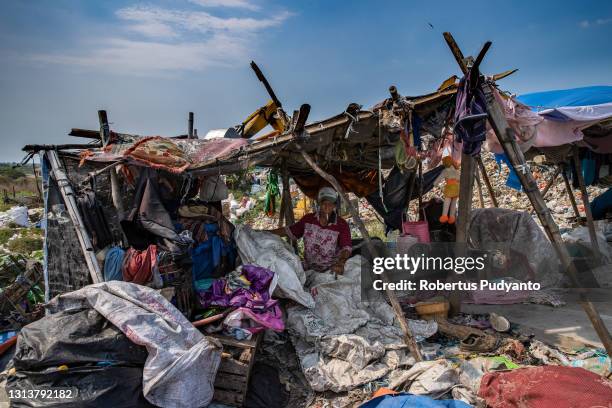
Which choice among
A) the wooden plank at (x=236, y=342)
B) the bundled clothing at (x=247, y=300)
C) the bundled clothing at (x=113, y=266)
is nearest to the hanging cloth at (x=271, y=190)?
the bundled clothing at (x=247, y=300)

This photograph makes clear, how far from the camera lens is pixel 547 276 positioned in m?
6.16

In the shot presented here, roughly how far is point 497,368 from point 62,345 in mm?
3675

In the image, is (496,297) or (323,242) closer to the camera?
(323,242)

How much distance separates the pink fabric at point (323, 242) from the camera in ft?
18.0

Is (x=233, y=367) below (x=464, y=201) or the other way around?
below

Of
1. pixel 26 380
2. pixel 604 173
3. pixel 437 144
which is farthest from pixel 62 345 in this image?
pixel 604 173

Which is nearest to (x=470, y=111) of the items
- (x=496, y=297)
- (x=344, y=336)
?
(x=344, y=336)

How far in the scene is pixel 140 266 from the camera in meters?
3.97

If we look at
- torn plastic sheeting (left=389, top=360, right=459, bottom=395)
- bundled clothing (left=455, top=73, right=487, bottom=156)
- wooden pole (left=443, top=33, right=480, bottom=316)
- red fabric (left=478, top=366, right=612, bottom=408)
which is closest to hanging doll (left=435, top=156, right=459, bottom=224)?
wooden pole (left=443, top=33, right=480, bottom=316)

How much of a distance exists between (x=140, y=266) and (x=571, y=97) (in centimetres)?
661

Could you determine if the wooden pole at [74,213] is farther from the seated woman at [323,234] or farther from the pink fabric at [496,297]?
the pink fabric at [496,297]

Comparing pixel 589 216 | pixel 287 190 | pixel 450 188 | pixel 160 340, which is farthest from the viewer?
pixel 589 216

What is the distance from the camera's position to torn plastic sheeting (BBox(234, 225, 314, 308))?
14.9 ft

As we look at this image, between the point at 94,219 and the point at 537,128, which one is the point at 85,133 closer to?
the point at 94,219
